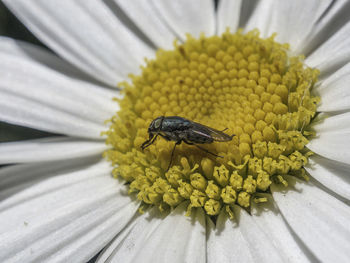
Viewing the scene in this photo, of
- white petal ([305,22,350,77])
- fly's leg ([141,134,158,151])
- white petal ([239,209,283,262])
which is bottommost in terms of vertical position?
white petal ([239,209,283,262])

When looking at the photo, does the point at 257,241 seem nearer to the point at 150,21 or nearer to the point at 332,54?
the point at 332,54

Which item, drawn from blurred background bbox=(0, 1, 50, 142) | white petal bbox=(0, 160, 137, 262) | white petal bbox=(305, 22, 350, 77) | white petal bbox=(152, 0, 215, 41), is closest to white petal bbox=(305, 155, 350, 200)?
white petal bbox=(305, 22, 350, 77)

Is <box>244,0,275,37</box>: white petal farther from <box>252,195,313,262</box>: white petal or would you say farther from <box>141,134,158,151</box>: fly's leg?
<box>252,195,313,262</box>: white petal

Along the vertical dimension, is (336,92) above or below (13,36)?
above

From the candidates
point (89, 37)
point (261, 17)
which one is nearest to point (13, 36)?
point (89, 37)

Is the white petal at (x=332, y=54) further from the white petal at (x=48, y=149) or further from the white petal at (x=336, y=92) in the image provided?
the white petal at (x=48, y=149)

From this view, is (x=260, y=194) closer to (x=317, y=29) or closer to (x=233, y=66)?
(x=233, y=66)

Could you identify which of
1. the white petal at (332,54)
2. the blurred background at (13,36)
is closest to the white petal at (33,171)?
the blurred background at (13,36)
